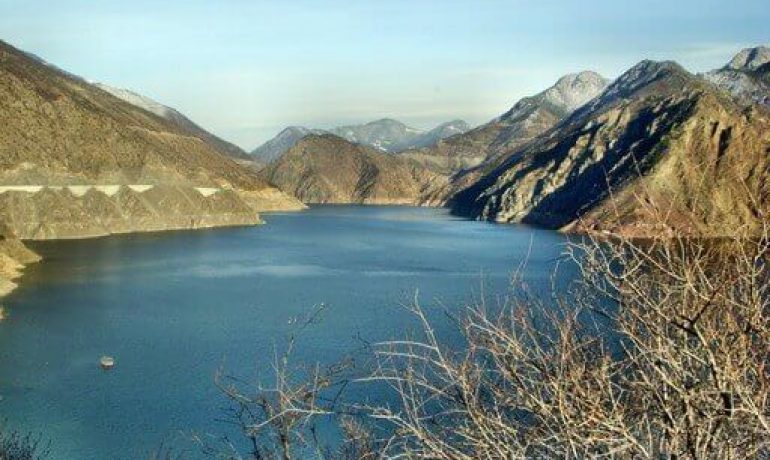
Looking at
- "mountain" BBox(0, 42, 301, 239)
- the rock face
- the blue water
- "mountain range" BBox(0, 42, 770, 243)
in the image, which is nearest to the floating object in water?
the blue water

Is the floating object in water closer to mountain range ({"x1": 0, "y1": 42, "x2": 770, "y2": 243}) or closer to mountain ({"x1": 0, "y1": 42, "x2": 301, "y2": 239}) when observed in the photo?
mountain range ({"x1": 0, "y1": 42, "x2": 770, "y2": 243})

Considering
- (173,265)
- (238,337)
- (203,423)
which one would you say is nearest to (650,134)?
(173,265)

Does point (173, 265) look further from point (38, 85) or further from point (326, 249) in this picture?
point (38, 85)

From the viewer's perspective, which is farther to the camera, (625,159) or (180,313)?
(625,159)

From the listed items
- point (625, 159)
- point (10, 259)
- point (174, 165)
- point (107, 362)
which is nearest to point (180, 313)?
point (107, 362)

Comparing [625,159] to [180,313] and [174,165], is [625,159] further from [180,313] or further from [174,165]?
[180,313]
